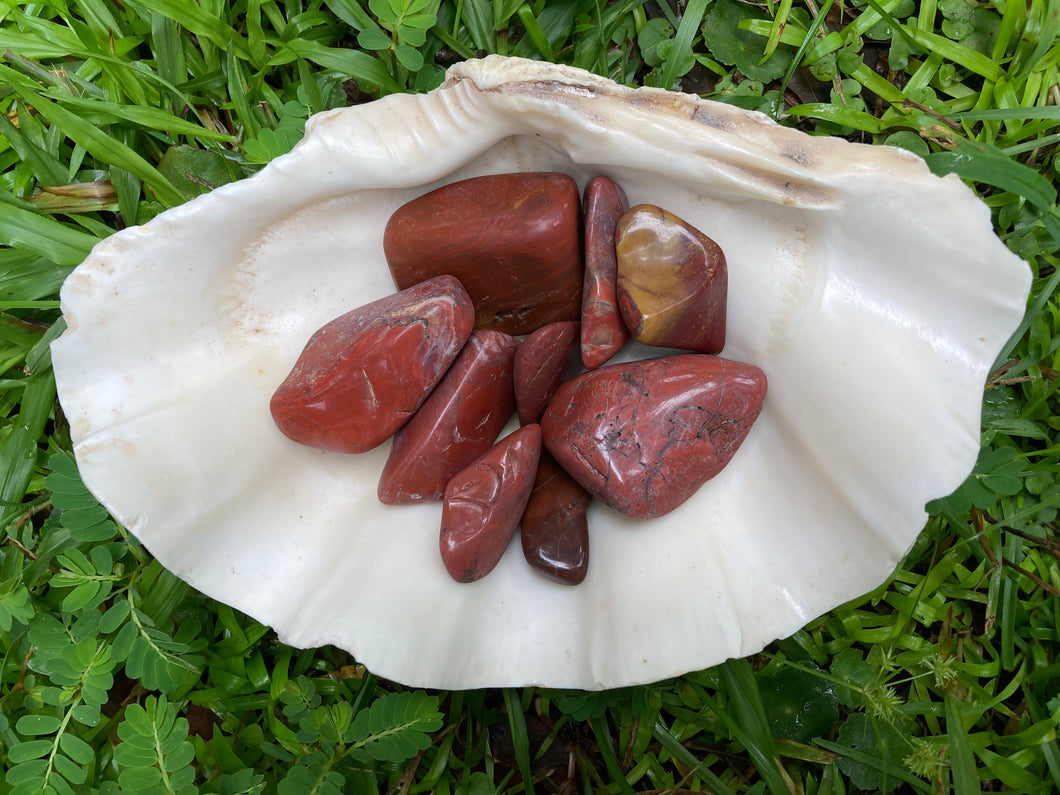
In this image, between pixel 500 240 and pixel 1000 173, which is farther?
pixel 1000 173

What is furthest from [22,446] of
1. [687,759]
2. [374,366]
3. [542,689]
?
[687,759]

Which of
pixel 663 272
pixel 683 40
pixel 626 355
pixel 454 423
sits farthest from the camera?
pixel 683 40

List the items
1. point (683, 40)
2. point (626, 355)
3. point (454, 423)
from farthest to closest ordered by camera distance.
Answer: point (683, 40), point (626, 355), point (454, 423)

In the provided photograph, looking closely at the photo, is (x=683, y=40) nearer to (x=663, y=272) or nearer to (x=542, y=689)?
(x=663, y=272)

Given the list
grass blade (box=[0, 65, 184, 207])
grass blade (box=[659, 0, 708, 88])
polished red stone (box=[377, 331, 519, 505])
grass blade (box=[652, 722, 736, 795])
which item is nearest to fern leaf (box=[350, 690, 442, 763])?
polished red stone (box=[377, 331, 519, 505])

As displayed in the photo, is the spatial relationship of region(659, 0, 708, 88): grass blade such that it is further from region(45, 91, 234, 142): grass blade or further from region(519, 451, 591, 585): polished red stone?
region(45, 91, 234, 142): grass blade

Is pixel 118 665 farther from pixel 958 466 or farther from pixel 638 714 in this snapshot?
pixel 958 466

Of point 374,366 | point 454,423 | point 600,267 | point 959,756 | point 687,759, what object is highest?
point 600,267
